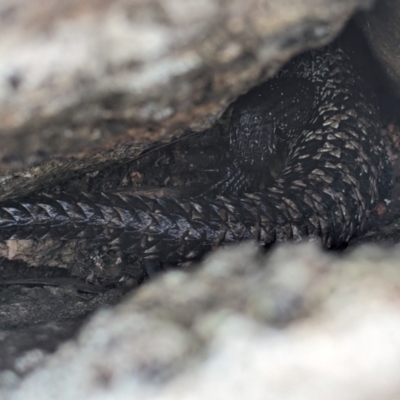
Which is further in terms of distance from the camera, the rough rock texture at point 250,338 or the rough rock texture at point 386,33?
the rough rock texture at point 386,33

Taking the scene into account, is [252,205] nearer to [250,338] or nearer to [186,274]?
[186,274]

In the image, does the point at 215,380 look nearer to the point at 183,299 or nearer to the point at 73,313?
the point at 183,299

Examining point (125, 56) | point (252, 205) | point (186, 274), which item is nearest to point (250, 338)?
point (186, 274)

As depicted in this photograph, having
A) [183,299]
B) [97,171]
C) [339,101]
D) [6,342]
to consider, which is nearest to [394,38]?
[339,101]

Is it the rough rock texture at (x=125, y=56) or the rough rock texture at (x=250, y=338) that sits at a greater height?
the rough rock texture at (x=125, y=56)

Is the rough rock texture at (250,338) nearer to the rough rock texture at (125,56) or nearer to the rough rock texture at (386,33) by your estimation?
the rough rock texture at (125,56)

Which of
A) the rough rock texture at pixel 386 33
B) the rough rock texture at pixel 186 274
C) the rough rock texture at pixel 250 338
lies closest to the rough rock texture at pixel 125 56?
the rough rock texture at pixel 186 274
